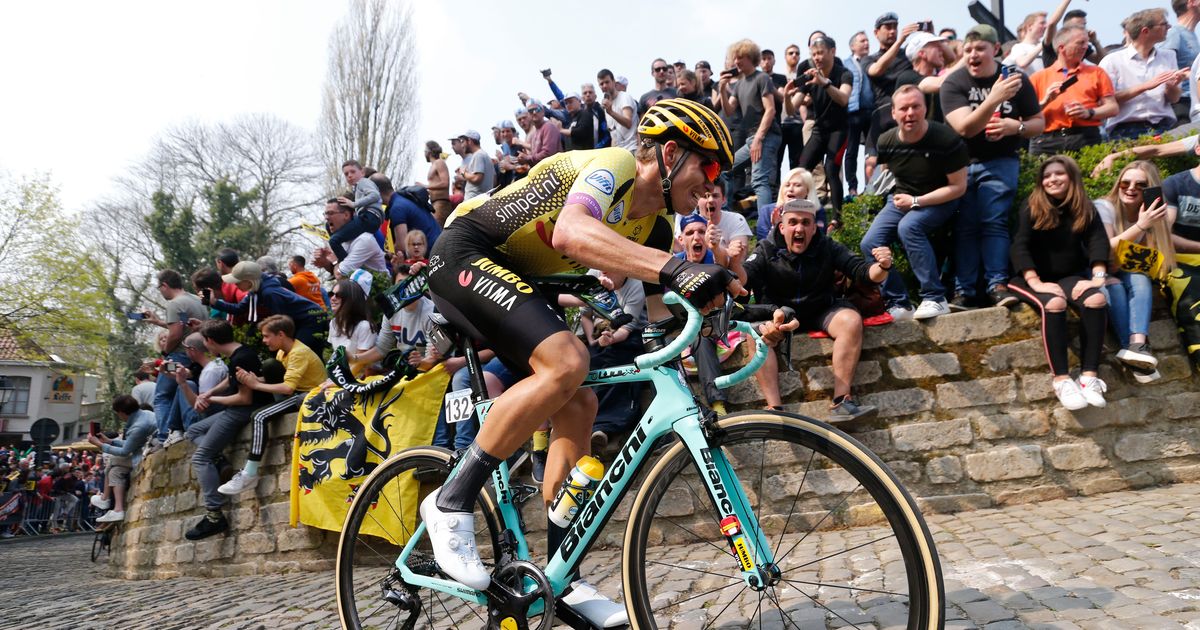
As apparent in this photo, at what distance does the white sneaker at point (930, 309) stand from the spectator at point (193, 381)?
7.12 metres

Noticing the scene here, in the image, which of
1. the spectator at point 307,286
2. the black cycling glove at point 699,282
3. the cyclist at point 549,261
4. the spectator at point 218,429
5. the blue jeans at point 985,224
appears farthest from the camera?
the spectator at point 307,286

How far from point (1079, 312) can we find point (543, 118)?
8276 mm

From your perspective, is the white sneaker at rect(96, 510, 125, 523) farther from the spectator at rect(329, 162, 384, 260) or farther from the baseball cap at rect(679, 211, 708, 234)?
the baseball cap at rect(679, 211, 708, 234)

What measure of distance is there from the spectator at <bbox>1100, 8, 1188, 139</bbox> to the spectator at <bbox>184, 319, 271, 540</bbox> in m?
9.29

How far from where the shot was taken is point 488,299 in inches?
122

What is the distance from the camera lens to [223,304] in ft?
31.9

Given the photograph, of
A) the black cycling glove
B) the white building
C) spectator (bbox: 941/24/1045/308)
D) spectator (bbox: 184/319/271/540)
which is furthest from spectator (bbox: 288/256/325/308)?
the white building

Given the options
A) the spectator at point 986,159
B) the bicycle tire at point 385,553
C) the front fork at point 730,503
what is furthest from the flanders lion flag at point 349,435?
the front fork at point 730,503

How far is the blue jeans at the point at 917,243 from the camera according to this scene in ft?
20.5

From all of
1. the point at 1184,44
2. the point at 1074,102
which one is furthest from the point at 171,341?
the point at 1184,44

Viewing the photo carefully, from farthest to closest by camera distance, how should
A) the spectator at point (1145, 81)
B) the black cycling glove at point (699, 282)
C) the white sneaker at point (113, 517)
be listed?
the white sneaker at point (113, 517)
the spectator at point (1145, 81)
the black cycling glove at point (699, 282)

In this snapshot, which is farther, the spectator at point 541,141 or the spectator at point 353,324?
the spectator at point 541,141

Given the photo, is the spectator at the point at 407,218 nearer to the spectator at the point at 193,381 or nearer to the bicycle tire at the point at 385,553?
the spectator at the point at 193,381

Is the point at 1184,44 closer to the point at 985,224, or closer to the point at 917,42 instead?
the point at 917,42
